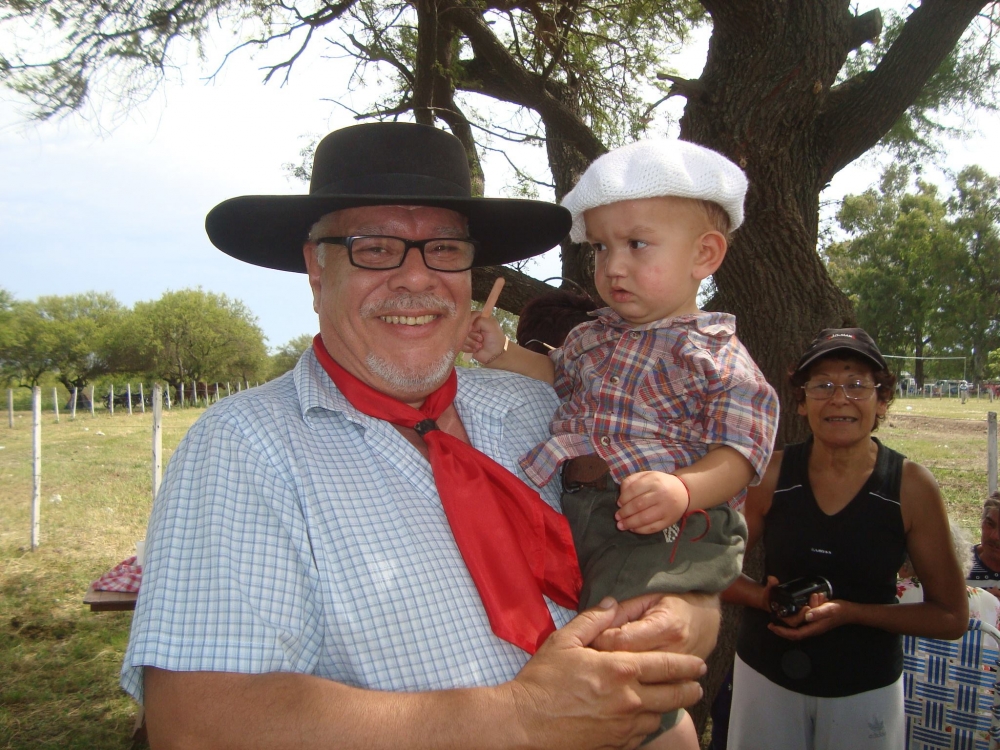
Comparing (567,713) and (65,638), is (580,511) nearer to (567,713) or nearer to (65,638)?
(567,713)

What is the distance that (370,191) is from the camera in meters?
2.18

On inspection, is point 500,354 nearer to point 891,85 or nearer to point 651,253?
point 651,253

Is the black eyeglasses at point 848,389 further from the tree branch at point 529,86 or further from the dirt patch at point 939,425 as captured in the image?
the dirt patch at point 939,425

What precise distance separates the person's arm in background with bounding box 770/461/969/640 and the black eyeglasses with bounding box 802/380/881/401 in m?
0.43

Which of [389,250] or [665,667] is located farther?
[389,250]

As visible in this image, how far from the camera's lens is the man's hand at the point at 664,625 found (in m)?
1.65

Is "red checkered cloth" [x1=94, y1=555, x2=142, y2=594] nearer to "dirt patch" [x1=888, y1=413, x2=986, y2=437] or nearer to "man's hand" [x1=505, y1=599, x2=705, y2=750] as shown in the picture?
"man's hand" [x1=505, y1=599, x2=705, y2=750]

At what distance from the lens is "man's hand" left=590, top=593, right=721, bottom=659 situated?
1.65 metres

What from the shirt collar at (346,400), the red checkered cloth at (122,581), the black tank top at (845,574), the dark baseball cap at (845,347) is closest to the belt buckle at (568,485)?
the shirt collar at (346,400)

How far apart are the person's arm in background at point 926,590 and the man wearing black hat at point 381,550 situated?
131cm

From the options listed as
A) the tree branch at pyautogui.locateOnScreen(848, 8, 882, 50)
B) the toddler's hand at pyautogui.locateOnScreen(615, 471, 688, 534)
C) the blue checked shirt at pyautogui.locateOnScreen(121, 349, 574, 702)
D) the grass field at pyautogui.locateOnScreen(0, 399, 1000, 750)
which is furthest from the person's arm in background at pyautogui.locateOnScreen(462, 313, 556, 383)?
the grass field at pyautogui.locateOnScreen(0, 399, 1000, 750)

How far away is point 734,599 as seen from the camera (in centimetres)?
312

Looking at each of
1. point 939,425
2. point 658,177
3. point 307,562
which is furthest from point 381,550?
point 939,425

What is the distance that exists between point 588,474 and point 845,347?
5.42 feet
